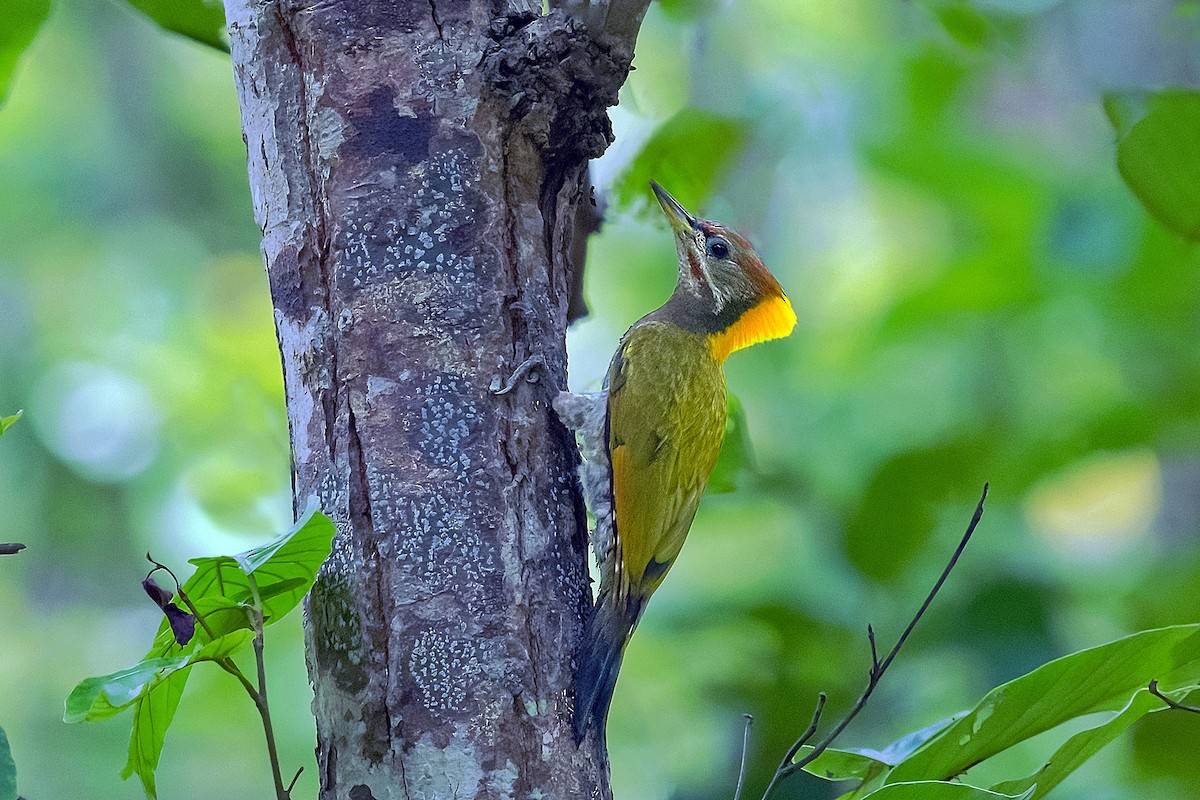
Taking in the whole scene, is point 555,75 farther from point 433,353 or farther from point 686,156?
point 686,156

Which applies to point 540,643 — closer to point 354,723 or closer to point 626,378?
point 354,723

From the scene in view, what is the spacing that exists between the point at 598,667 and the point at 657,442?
1.03m

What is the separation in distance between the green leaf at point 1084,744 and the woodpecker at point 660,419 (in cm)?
59

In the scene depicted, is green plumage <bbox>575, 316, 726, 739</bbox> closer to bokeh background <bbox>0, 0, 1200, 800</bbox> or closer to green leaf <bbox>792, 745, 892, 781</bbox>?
bokeh background <bbox>0, 0, 1200, 800</bbox>

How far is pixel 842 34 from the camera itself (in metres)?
4.09

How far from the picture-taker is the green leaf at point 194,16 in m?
2.04

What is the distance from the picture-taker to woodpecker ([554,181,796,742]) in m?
2.02

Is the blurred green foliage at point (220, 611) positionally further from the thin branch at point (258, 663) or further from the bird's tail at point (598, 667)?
the bird's tail at point (598, 667)

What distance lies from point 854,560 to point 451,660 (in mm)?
1378

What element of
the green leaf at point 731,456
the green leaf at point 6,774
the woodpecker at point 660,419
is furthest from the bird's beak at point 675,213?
the green leaf at point 6,774

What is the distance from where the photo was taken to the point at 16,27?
2010 millimetres

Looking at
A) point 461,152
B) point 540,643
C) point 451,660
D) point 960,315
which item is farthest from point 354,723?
point 960,315

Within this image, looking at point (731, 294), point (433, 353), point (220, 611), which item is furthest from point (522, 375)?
point (731, 294)

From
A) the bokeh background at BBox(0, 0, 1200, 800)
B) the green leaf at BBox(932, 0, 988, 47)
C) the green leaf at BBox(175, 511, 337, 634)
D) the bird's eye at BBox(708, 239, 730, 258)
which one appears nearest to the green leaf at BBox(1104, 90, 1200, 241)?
the bokeh background at BBox(0, 0, 1200, 800)
